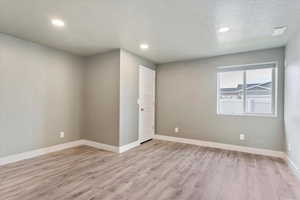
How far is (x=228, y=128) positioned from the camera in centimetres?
381

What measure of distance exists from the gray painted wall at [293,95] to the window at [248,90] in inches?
16.5

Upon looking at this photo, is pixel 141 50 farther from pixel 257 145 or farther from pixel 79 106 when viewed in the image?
pixel 257 145

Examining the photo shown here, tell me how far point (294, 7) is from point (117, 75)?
310cm

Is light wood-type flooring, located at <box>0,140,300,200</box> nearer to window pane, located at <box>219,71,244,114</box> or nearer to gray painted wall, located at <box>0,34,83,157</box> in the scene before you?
gray painted wall, located at <box>0,34,83,157</box>

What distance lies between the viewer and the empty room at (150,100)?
6.64 ft

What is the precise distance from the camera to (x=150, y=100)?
4.65 meters

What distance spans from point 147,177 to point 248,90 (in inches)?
124

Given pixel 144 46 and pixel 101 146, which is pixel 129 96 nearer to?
pixel 144 46

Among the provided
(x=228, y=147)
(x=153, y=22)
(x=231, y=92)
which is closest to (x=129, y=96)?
(x=153, y=22)

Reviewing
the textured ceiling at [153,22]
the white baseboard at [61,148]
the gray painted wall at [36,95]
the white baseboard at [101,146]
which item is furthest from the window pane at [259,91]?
the gray painted wall at [36,95]

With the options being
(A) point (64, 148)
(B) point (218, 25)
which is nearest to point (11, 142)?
(A) point (64, 148)

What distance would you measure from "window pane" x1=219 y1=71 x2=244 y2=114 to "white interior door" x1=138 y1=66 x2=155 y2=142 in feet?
6.41

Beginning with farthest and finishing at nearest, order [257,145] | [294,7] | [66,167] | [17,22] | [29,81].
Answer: [257,145], [29,81], [66,167], [17,22], [294,7]

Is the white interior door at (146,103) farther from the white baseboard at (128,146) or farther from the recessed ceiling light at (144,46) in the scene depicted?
the recessed ceiling light at (144,46)
